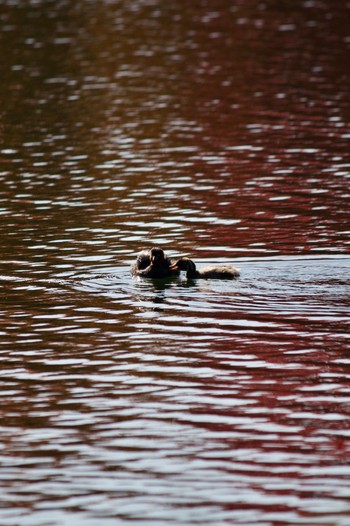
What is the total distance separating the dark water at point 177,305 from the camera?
10.7 meters

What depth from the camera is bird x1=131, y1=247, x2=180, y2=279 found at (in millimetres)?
17389

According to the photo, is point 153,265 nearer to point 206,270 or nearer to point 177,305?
point 206,270

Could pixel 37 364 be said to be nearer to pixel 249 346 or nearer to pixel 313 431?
pixel 249 346

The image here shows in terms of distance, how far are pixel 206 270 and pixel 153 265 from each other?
750 millimetres

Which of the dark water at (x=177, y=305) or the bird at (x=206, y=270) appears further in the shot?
the bird at (x=206, y=270)

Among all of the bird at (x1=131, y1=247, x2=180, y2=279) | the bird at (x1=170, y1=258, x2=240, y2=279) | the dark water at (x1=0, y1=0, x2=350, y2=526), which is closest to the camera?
the dark water at (x1=0, y1=0, x2=350, y2=526)

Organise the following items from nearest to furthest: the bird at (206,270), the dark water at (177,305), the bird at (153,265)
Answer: the dark water at (177,305) → the bird at (206,270) → the bird at (153,265)

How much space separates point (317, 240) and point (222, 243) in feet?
5.04

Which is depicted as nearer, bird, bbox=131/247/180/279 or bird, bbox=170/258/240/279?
bird, bbox=170/258/240/279

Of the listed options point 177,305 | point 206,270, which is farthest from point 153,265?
point 177,305

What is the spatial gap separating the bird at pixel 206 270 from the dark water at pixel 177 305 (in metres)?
0.16

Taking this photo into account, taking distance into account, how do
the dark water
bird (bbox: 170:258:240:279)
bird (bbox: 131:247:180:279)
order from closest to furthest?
the dark water < bird (bbox: 170:258:240:279) < bird (bbox: 131:247:180:279)

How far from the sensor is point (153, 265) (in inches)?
685

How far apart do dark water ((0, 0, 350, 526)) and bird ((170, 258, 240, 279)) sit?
0.16 metres
